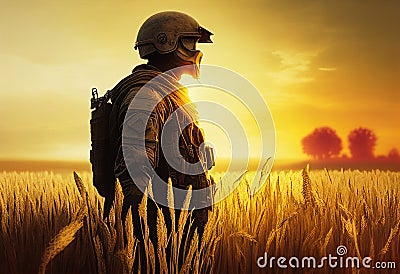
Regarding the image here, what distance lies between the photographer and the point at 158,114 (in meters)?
2.41

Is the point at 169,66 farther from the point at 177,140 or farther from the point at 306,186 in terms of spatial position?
the point at 306,186

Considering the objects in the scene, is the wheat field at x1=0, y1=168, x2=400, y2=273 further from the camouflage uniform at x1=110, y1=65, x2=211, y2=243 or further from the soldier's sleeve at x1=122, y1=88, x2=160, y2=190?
the soldier's sleeve at x1=122, y1=88, x2=160, y2=190

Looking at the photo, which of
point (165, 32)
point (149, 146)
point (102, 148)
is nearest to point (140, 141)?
point (149, 146)

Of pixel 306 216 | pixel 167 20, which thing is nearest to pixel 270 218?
pixel 306 216

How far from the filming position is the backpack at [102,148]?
251 cm

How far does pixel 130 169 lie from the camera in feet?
7.68

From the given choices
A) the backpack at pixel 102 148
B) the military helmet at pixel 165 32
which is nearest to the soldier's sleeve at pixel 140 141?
the backpack at pixel 102 148

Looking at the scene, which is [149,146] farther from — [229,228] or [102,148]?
[229,228]

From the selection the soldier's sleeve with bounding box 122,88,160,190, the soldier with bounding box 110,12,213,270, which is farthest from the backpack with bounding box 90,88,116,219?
the soldier's sleeve with bounding box 122,88,160,190

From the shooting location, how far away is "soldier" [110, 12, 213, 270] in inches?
92.7

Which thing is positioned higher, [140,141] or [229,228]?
[140,141]

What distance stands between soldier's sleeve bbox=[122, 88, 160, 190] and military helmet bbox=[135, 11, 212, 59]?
290 millimetres

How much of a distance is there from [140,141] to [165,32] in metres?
0.47

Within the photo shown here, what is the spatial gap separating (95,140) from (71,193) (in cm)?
84
